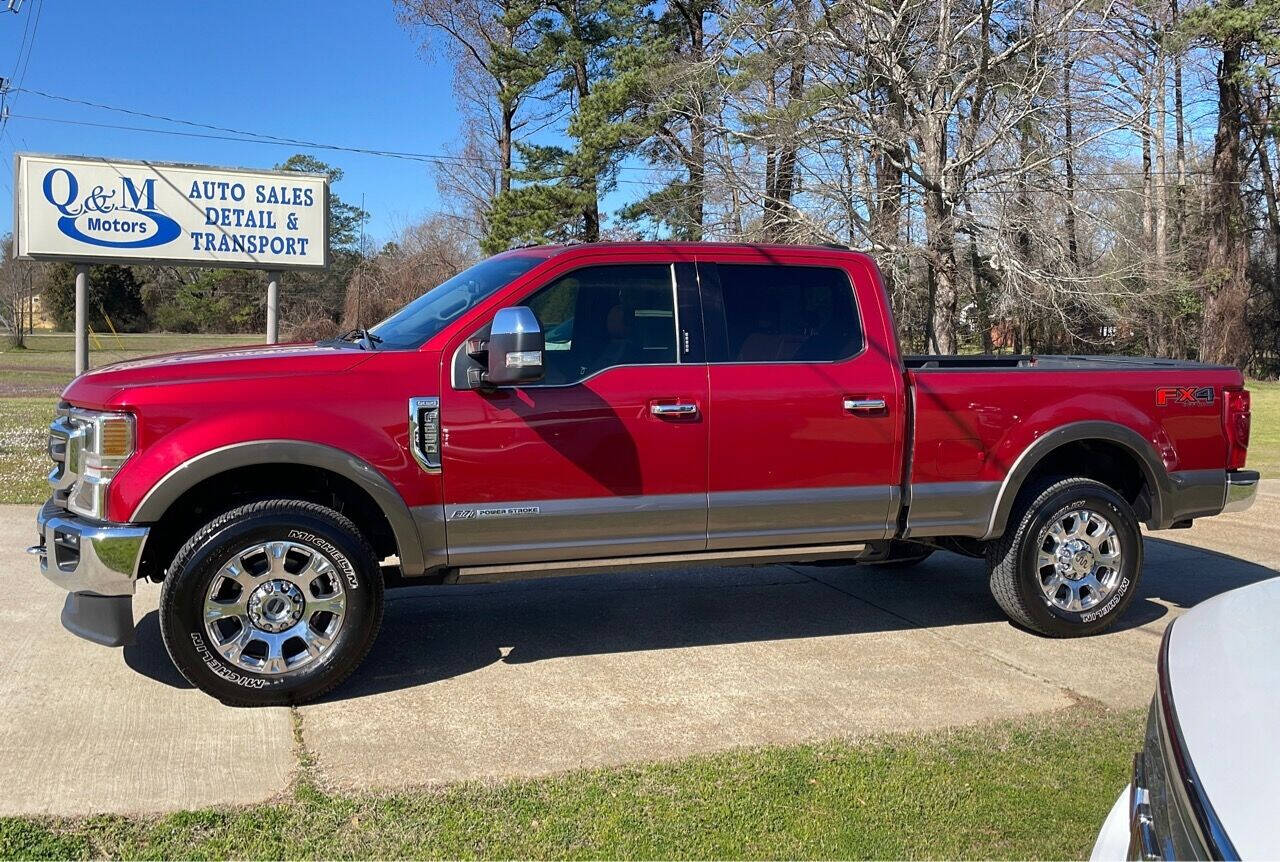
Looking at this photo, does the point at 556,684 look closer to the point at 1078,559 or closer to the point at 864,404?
the point at 864,404

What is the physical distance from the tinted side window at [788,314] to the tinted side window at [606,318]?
0.35 metres

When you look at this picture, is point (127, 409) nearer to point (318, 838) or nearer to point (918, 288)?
point (318, 838)

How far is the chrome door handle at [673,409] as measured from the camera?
5.11 metres

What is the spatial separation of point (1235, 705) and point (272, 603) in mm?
3856

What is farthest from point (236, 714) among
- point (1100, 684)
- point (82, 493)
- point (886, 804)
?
point (1100, 684)

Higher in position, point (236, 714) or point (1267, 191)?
point (1267, 191)

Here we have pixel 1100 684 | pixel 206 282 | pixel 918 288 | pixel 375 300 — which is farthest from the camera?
pixel 206 282

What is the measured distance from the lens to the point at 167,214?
15141mm

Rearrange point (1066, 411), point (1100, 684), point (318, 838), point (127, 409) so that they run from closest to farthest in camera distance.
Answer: point (318, 838), point (127, 409), point (1100, 684), point (1066, 411)

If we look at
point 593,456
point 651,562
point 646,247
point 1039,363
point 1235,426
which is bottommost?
point 651,562

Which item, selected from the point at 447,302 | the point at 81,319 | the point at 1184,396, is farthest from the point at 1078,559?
the point at 81,319

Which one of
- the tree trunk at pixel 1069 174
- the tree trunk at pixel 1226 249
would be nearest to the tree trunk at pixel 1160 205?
the tree trunk at pixel 1069 174

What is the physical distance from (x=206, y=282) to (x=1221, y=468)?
229 ft

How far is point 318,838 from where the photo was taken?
346cm
